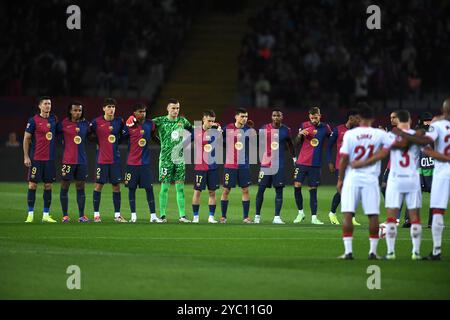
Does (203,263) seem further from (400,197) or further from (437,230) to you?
(437,230)

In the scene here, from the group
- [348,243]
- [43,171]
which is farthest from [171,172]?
[348,243]

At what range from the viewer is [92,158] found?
32406 millimetres

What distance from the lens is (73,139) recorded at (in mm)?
21938

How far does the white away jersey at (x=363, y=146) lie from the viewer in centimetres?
1580

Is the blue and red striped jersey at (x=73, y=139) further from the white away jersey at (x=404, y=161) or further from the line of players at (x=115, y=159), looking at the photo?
the white away jersey at (x=404, y=161)

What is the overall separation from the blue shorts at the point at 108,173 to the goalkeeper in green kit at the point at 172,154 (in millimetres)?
869

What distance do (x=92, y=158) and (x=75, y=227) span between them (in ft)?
39.0

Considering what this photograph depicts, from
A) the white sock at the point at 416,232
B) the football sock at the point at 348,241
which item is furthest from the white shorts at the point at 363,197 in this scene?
the white sock at the point at 416,232

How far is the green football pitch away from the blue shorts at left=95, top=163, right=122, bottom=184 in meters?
0.88

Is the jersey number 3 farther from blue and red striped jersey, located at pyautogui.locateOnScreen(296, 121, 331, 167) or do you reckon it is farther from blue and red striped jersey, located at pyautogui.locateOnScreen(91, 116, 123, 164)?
blue and red striped jersey, located at pyautogui.locateOnScreen(91, 116, 123, 164)
